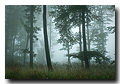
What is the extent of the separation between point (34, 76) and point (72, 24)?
4.32m
